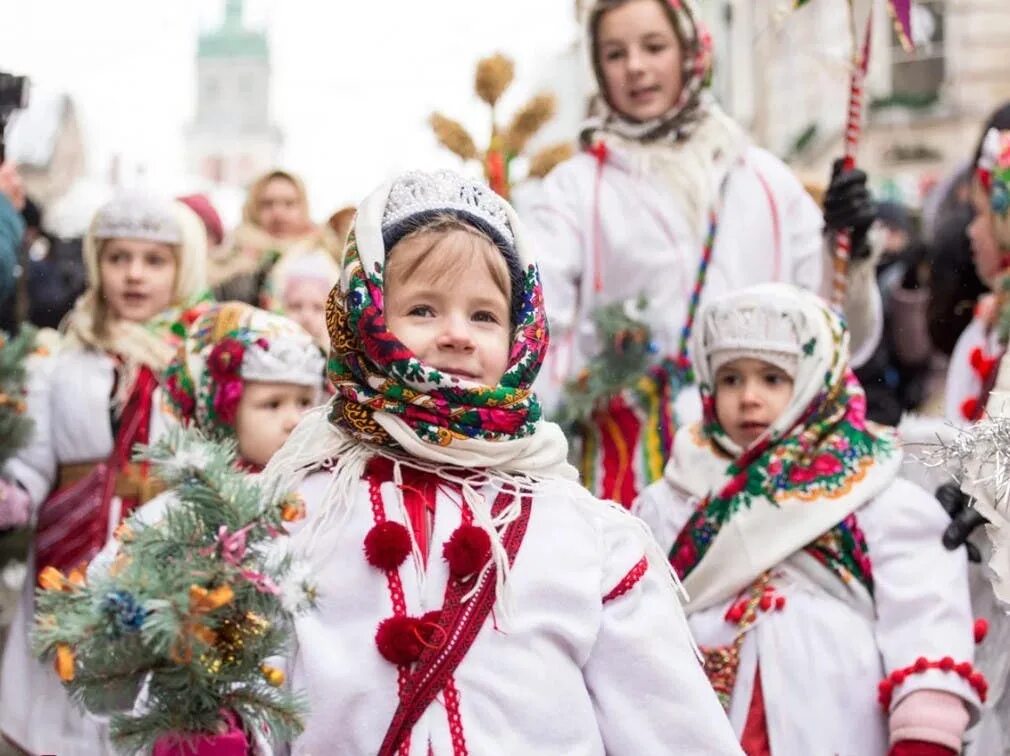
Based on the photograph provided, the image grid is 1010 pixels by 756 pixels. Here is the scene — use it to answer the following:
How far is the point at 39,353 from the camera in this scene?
672 cm

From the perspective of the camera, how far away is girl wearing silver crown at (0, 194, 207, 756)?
6430 mm

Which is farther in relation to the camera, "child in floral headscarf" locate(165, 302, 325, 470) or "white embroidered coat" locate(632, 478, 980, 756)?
"child in floral headscarf" locate(165, 302, 325, 470)

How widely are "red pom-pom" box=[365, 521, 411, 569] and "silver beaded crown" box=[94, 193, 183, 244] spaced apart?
12.5ft

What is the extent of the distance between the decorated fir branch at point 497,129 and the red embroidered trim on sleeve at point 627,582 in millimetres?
3327

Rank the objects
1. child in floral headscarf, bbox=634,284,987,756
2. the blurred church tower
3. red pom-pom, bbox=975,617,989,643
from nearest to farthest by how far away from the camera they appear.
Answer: child in floral headscarf, bbox=634,284,987,756
red pom-pom, bbox=975,617,989,643
the blurred church tower

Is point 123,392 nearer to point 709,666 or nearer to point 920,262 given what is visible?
point 709,666

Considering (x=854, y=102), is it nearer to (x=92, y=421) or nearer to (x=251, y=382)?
(x=251, y=382)

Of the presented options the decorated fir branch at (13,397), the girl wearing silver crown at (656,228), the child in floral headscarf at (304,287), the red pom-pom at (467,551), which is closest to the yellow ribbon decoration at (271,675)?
the red pom-pom at (467,551)

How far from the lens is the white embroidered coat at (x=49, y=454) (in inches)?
250

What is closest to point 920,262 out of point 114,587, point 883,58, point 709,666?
point 709,666

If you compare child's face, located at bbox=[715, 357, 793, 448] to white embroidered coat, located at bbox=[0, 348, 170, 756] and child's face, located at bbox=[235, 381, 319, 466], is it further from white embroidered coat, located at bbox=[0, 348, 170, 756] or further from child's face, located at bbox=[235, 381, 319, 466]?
white embroidered coat, located at bbox=[0, 348, 170, 756]

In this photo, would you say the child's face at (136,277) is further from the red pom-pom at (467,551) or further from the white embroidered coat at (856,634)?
the red pom-pom at (467,551)

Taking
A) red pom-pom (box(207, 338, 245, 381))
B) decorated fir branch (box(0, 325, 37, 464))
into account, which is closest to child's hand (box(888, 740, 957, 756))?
red pom-pom (box(207, 338, 245, 381))

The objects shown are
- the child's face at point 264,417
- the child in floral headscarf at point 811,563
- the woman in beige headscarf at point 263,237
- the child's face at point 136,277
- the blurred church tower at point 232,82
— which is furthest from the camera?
the blurred church tower at point 232,82
